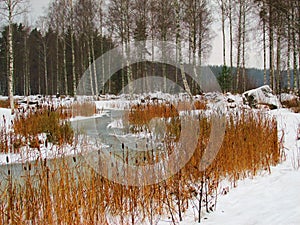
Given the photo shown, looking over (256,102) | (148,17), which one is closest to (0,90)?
(148,17)

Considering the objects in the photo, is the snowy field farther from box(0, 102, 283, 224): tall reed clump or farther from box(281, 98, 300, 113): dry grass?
box(281, 98, 300, 113): dry grass

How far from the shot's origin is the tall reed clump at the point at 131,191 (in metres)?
2.16

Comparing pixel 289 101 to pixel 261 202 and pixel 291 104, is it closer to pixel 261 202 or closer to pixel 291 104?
pixel 291 104

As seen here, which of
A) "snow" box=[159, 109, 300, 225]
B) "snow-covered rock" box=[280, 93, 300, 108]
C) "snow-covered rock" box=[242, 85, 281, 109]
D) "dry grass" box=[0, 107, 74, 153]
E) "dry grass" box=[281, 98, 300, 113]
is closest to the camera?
"snow" box=[159, 109, 300, 225]

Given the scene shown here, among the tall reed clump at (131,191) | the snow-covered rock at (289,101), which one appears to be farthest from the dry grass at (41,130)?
the snow-covered rock at (289,101)

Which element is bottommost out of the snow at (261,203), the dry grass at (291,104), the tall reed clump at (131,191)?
the snow at (261,203)

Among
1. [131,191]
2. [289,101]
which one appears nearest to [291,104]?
[289,101]

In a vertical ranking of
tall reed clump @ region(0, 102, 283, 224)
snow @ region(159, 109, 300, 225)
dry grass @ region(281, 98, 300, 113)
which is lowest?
snow @ region(159, 109, 300, 225)

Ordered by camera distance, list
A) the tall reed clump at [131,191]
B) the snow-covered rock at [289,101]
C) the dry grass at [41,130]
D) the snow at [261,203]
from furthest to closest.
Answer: the snow-covered rock at [289,101] < the dry grass at [41,130] < the snow at [261,203] < the tall reed clump at [131,191]

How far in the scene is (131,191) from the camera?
2598mm

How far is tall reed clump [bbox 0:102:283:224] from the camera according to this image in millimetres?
2162

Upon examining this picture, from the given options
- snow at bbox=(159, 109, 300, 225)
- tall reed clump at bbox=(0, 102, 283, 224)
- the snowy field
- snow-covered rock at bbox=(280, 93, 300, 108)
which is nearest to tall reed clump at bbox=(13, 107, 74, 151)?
tall reed clump at bbox=(0, 102, 283, 224)

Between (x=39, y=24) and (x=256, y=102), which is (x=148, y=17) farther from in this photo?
(x=39, y=24)

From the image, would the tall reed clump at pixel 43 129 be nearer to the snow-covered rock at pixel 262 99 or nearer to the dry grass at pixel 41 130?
the dry grass at pixel 41 130
